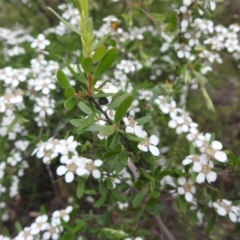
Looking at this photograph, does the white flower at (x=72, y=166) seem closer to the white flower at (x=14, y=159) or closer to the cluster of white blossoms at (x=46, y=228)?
the cluster of white blossoms at (x=46, y=228)

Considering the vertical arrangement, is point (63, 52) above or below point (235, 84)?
above

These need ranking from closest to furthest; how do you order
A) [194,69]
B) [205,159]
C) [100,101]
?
[100,101]
[205,159]
[194,69]

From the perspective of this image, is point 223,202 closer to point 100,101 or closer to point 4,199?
point 100,101

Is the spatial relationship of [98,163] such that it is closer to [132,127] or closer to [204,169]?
[132,127]

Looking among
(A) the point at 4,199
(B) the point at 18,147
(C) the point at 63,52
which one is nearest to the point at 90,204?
(A) the point at 4,199

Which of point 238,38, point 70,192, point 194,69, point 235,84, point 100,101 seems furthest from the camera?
point 235,84

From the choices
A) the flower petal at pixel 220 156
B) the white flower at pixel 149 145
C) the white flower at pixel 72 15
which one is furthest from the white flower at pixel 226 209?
the white flower at pixel 72 15

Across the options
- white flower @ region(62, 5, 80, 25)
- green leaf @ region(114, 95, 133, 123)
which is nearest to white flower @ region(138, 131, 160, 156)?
green leaf @ region(114, 95, 133, 123)

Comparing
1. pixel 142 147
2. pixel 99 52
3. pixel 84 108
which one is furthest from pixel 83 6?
pixel 142 147
